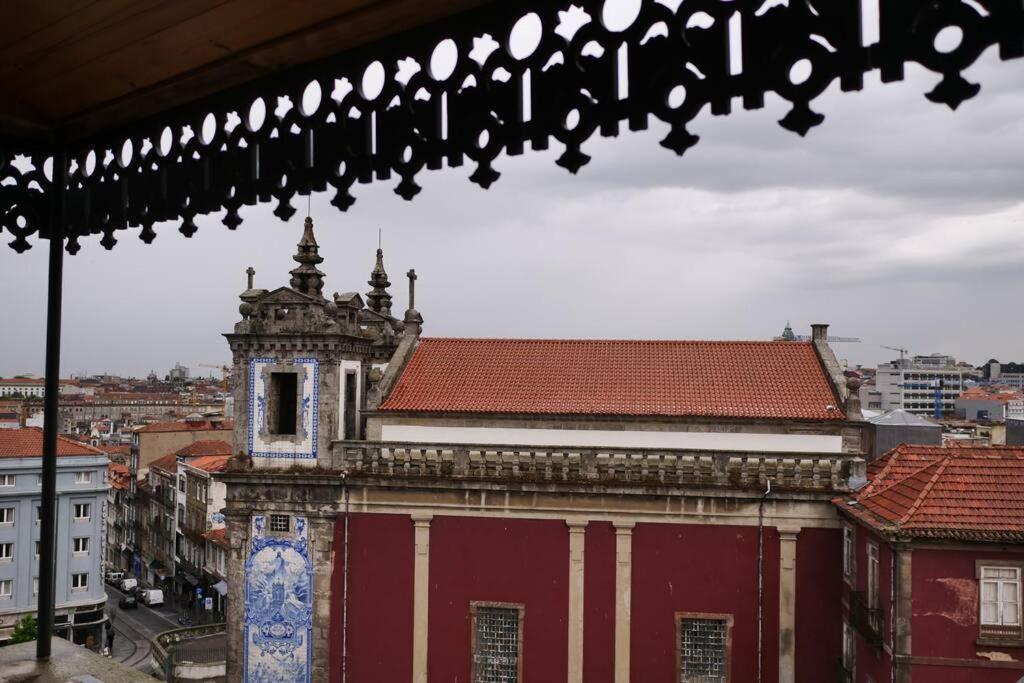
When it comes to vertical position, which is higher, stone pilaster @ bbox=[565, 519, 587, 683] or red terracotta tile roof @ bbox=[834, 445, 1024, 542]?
red terracotta tile roof @ bbox=[834, 445, 1024, 542]

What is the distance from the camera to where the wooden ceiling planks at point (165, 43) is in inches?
121

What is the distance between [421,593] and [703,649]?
5.30 metres

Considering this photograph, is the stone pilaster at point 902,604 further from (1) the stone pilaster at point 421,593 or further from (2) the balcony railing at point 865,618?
(1) the stone pilaster at point 421,593

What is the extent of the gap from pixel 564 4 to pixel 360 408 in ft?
57.1

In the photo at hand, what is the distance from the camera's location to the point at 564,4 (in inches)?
114

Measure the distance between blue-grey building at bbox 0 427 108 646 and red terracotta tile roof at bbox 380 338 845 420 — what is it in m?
18.8

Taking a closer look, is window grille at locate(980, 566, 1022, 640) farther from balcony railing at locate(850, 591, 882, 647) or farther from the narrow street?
the narrow street

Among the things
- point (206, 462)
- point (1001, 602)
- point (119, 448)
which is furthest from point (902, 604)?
point (119, 448)

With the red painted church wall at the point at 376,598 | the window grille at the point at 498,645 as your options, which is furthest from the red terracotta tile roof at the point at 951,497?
the red painted church wall at the point at 376,598

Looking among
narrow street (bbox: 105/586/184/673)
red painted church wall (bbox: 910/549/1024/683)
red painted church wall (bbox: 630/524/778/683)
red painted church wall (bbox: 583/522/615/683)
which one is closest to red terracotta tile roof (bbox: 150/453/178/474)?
narrow street (bbox: 105/586/184/673)

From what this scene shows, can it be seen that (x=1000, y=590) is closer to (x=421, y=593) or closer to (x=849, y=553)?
(x=849, y=553)

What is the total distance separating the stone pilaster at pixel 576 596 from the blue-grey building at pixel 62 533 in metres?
22.0

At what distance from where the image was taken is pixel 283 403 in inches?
748

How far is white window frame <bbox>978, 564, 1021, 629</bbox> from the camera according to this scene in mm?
12594
